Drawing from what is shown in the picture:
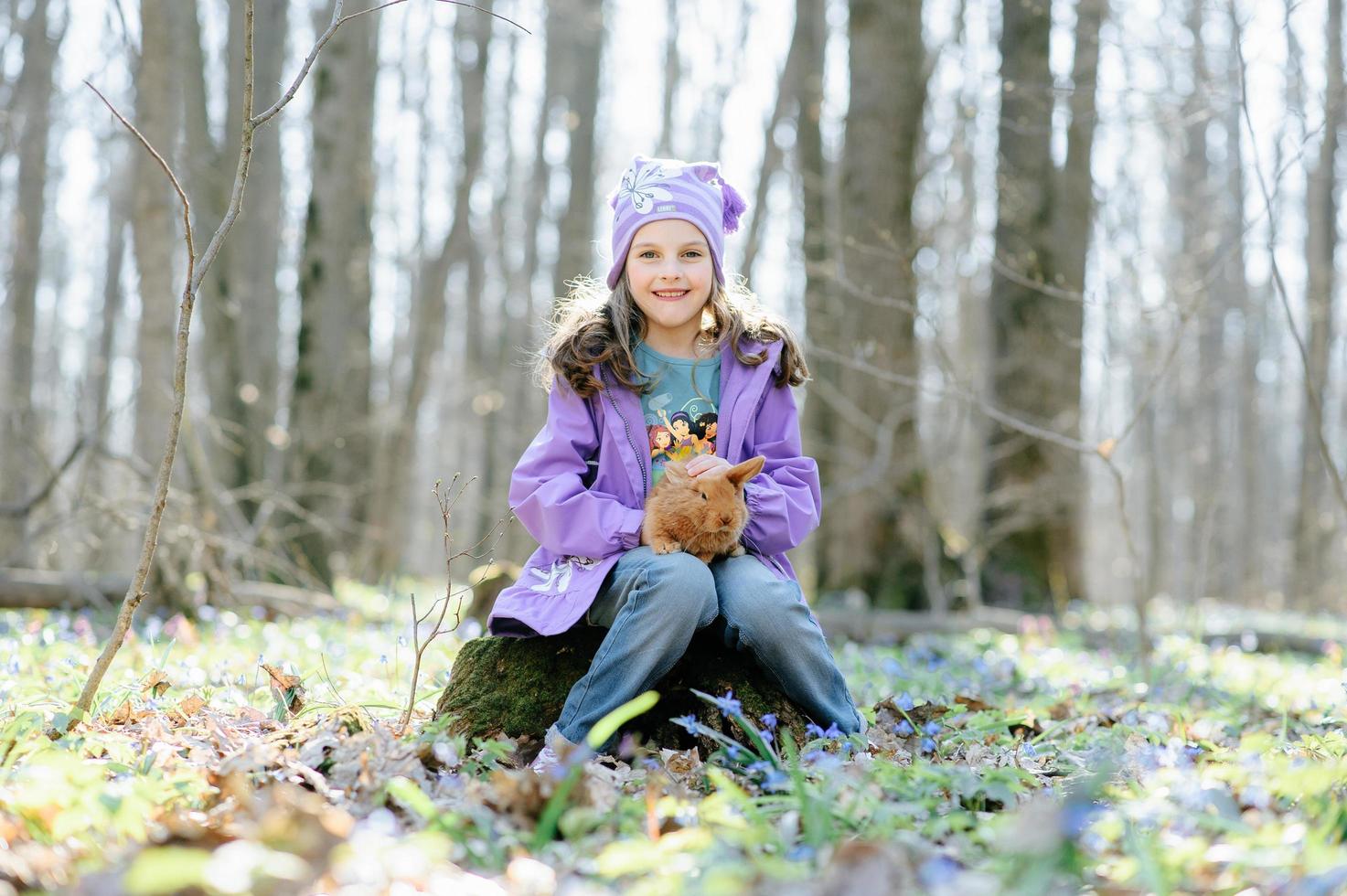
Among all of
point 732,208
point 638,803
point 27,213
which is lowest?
point 638,803

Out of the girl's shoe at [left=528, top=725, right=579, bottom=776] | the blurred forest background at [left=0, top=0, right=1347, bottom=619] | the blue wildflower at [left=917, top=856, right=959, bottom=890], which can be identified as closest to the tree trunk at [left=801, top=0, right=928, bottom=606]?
the blurred forest background at [left=0, top=0, right=1347, bottom=619]

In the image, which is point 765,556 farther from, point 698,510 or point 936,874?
point 936,874

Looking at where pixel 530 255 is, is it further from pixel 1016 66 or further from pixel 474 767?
pixel 474 767

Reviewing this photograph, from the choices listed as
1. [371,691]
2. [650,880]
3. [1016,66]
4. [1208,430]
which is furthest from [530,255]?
[650,880]

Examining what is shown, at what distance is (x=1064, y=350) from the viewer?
28.8ft

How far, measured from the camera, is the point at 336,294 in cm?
931

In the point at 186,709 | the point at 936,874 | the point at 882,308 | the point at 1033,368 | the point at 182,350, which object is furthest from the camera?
the point at 1033,368

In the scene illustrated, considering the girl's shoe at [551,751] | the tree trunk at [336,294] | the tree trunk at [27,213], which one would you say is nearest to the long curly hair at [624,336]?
the girl's shoe at [551,751]

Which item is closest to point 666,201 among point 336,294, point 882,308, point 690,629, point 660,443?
point 660,443

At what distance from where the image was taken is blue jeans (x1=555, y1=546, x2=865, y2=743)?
2.94m

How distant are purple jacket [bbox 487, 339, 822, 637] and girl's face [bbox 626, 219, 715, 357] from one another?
0.21 metres

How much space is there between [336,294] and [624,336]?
6605 mm

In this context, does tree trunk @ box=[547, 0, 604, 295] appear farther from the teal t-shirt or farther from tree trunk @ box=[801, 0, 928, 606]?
the teal t-shirt

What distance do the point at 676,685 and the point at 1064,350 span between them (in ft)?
21.7
